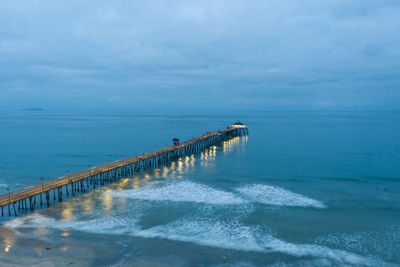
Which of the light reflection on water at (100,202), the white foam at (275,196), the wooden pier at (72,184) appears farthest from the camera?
the white foam at (275,196)

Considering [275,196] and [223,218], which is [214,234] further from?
[275,196]

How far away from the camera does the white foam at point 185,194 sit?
108ft

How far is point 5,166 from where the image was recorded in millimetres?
51438

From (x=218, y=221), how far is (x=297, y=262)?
8443mm

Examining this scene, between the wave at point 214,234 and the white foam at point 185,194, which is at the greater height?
the white foam at point 185,194

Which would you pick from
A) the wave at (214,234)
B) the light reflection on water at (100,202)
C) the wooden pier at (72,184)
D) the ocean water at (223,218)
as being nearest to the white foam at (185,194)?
the ocean water at (223,218)

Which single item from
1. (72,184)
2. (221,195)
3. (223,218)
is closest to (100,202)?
(72,184)

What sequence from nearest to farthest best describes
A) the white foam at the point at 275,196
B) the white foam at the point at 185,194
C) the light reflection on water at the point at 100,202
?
the light reflection on water at the point at 100,202
the white foam at the point at 275,196
the white foam at the point at 185,194

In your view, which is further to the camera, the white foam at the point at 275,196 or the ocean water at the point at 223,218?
the white foam at the point at 275,196

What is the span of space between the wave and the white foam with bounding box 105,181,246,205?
5730 mm

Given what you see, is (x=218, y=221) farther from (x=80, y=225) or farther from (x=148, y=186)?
(x=148, y=186)

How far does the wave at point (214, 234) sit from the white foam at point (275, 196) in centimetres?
710

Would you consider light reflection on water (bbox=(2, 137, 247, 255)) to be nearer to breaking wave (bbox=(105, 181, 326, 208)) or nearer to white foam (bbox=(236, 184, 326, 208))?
breaking wave (bbox=(105, 181, 326, 208))

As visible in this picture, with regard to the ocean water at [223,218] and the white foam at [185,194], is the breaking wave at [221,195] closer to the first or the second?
the white foam at [185,194]
